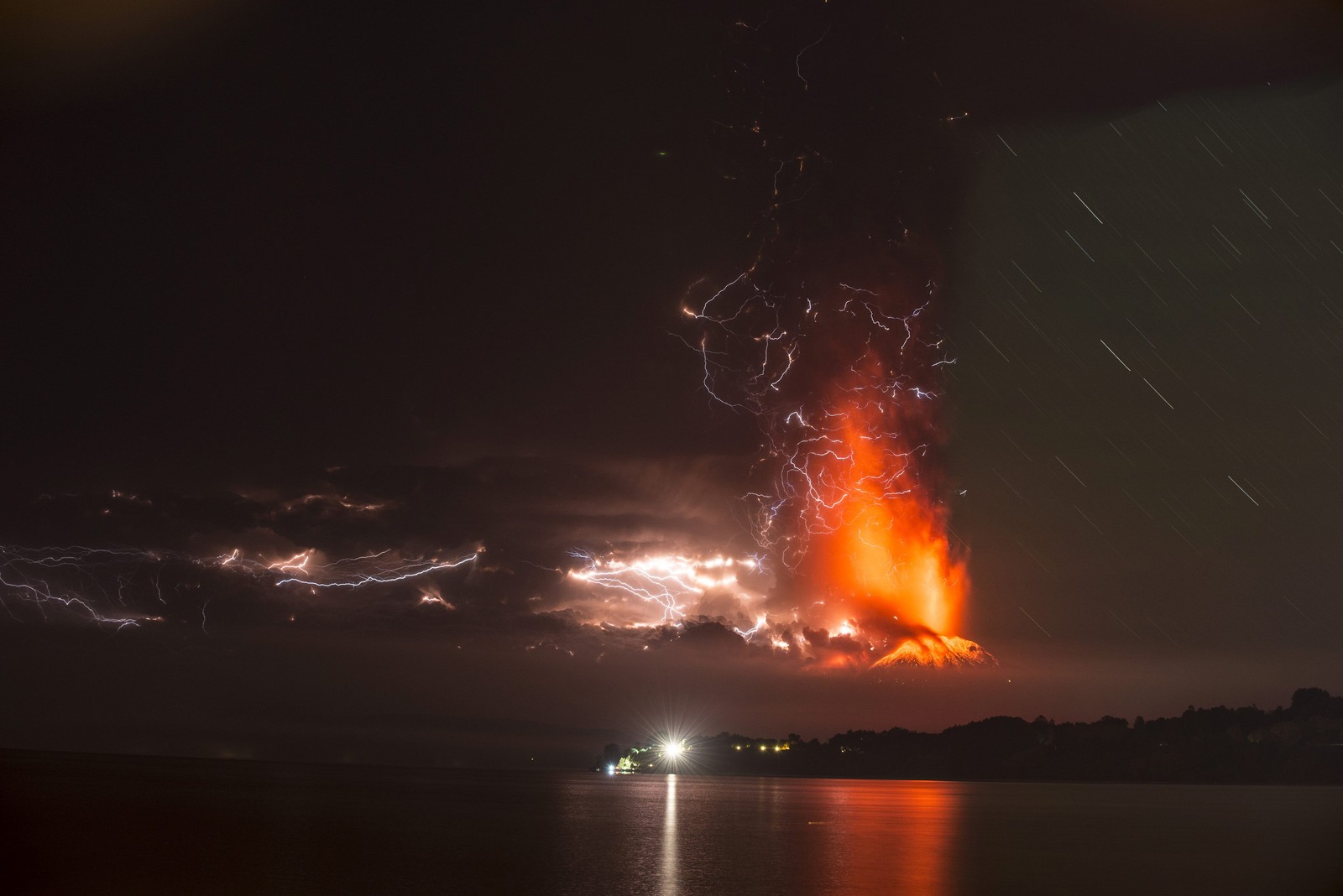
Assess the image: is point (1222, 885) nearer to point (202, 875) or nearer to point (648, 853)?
point (648, 853)

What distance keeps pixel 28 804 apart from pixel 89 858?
33869 mm

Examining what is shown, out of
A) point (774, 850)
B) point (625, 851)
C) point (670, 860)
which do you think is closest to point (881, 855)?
point (774, 850)

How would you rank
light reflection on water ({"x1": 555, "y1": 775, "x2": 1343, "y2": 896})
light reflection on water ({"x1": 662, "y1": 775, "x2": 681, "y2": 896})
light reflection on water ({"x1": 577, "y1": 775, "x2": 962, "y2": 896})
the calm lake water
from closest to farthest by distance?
light reflection on water ({"x1": 662, "y1": 775, "x2": 681, "y2": 896})
the calm lake water
light reflection on water ({"x1": 577, "y1": 775, "x2": 962, "y2": 896})
light reflection on water ({"x1": 555, "y1": 775, "x2": 1343, "y2": 896})

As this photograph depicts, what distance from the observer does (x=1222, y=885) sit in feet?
89.6

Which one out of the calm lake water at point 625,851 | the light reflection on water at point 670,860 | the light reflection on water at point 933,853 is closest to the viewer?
the light reflection on water at point 670,860

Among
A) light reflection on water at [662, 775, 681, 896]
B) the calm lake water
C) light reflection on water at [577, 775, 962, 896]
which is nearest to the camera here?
light reflection on water at [662, 775, 681, 896]

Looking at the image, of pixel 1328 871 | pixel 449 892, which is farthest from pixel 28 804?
pixel 1328 871

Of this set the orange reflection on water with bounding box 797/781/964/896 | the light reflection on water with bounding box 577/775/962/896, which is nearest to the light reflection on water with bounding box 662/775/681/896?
the light reflection on water with bounding box 577/775/962/896

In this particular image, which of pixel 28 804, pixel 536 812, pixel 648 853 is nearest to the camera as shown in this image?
pixel 648 853

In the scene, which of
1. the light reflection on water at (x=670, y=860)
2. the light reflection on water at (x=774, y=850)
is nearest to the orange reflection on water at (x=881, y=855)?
the light reflection on water at (x=774, y=850)

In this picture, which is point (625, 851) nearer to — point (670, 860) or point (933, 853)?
point (670, 860)

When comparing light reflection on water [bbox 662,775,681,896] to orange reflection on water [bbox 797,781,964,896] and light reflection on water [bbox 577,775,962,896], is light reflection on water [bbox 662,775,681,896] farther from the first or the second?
orange reflection on water [bbox 797,781,964,896]

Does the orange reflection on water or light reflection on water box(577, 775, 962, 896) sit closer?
the orange reflection on water

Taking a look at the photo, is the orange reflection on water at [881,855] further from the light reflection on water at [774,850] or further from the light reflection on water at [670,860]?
the light reflection on water at [670,860]
